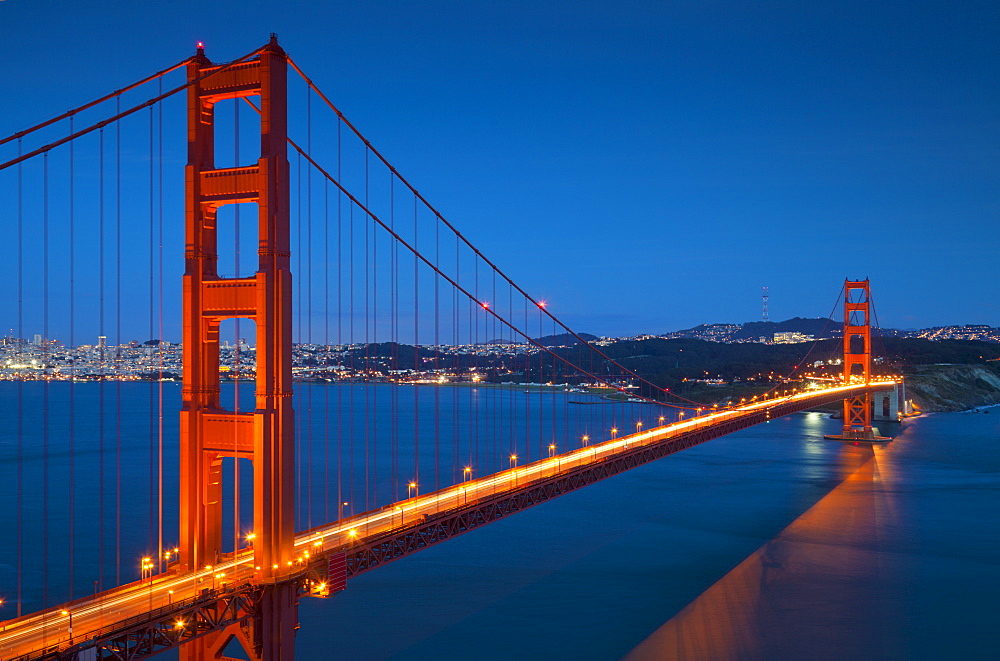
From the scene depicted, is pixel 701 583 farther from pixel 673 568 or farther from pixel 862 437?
pixel 862 437

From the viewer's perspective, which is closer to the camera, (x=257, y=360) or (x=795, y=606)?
(x=257, y=360)

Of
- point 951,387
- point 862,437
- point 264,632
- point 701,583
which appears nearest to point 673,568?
point 701,583

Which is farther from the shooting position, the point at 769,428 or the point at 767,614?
the point at 769,428

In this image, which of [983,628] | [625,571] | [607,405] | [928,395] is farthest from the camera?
[607,405]

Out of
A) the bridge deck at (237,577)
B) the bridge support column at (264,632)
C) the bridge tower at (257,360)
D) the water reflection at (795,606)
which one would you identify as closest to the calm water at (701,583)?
the water reflection at (795,606)

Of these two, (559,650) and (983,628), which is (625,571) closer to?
(559,650)

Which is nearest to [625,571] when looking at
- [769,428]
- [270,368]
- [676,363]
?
[270,368]

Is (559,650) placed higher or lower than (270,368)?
lower
